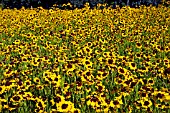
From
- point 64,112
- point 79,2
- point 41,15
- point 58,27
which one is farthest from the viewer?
point 79,2

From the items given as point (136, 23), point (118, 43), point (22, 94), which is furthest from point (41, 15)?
point (22, 94)

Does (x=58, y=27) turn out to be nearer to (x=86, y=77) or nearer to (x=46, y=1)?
(x=86, y=77)

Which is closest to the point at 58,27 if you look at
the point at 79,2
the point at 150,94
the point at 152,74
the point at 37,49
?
the point at 37,49

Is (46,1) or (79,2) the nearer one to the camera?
(79,2)

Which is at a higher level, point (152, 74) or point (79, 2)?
point (79, 2)

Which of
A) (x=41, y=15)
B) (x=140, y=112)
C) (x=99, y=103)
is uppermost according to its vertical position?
(x=41, y=15)

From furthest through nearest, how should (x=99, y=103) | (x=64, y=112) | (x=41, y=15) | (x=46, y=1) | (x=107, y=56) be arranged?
1. (x=46, y=1)
2. (x=41, y=15)
3. (x=107, y=56)
4. (x=99, y=103)
5. (x=64, y=112)
